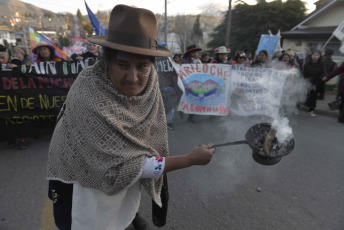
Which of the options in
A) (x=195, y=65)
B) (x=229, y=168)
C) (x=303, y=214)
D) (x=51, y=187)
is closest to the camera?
(x=51, y=187)

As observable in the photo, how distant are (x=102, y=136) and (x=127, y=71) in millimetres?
381

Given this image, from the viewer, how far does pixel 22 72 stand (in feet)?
12.6

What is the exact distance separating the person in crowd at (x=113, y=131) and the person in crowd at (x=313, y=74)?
22.4ft

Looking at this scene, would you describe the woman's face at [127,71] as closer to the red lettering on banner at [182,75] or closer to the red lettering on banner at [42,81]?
the red lettering on banner at [42,81]

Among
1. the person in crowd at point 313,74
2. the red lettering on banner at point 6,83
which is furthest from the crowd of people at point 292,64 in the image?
the red lettering on banner at point 6,83

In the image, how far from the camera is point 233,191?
2762 mm

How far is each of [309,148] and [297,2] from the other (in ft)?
77.0

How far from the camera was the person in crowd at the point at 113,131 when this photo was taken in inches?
44.3

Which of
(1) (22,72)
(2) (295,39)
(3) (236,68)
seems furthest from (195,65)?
(2) (295,39)

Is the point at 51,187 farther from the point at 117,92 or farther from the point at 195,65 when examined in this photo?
the point at 195,65

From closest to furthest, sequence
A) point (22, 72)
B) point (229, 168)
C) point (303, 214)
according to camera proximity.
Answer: point (303, 214) < point (229, 168) < point (22, 72)

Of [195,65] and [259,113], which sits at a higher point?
[195,65]

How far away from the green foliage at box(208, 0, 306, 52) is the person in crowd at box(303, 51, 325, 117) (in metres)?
16.9

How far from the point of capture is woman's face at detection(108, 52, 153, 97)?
1.15 m
